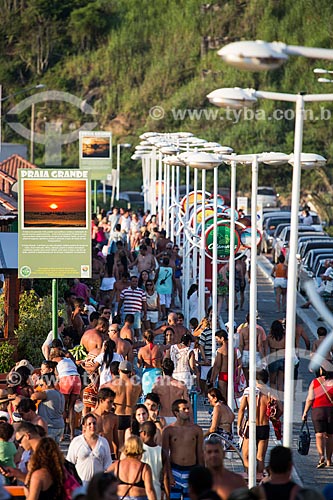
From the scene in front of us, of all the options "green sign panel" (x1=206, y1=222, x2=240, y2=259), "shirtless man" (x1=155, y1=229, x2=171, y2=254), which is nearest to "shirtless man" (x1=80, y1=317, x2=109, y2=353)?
"green sign panel" (x1=206, y1=222, x2=240, y2=259)

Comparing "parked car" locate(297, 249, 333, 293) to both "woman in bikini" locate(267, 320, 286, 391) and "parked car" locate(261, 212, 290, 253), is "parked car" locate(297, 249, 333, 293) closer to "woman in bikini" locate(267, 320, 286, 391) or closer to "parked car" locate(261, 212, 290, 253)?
"parked car" locate(261, 212, 290, 253)

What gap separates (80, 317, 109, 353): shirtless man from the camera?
59.5ft

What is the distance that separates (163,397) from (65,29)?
89550 mm

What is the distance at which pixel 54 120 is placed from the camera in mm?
95125

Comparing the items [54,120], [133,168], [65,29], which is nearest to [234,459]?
[133,168]

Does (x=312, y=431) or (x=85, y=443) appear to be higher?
(x=85, y=443)

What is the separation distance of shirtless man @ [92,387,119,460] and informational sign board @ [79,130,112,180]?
36557 millimetres

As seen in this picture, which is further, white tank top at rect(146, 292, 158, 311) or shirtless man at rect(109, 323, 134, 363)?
white tank top at rect(146, 292, 158, 311)

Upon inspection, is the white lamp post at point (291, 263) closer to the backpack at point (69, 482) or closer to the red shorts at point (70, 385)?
the backpack at point (69, 482)

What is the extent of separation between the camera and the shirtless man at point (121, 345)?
17.9 metres

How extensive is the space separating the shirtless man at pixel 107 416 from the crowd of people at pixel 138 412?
0.5 inches

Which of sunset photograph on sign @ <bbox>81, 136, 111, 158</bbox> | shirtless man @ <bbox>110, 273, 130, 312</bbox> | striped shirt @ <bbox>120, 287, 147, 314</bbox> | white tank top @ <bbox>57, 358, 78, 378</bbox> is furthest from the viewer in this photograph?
sunset photograph on sign @ <bbox>81, 136, 111, 158</bbox>

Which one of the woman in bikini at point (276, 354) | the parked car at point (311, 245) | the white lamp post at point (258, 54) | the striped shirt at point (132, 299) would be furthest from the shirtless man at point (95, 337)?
the parked car at point (311, 245)

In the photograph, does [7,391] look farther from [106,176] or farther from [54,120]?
[54,120]
